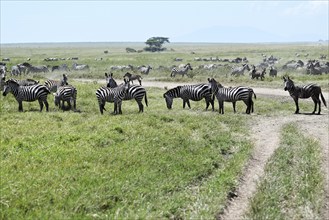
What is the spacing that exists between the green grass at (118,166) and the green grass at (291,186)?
892mm

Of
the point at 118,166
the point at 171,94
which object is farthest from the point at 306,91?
the point at 118,166

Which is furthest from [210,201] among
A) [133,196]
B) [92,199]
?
[92,199]

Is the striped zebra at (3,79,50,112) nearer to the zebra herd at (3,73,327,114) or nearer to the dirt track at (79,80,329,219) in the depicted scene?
the zebra herd at (3,73,327,114)

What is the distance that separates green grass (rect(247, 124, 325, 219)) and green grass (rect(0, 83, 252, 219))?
2.93 feet

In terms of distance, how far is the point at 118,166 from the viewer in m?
11.5

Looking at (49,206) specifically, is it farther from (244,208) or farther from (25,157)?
(244,208)

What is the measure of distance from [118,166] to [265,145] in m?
6.51

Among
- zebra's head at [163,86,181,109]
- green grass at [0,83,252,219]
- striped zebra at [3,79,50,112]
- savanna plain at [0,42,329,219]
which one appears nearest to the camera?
green grass at [0,83,252,219]

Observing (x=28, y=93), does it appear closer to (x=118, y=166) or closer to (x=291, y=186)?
(x=118, y=166)

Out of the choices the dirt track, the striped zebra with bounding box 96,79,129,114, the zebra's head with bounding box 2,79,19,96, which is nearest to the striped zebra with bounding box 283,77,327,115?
the dirt track

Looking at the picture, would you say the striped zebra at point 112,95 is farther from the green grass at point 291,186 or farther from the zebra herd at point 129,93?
the green grass at point 291,186

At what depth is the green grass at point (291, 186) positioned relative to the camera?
9.43 m

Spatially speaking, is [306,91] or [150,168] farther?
[306,91]

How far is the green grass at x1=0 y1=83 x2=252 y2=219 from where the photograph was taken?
9000mm
